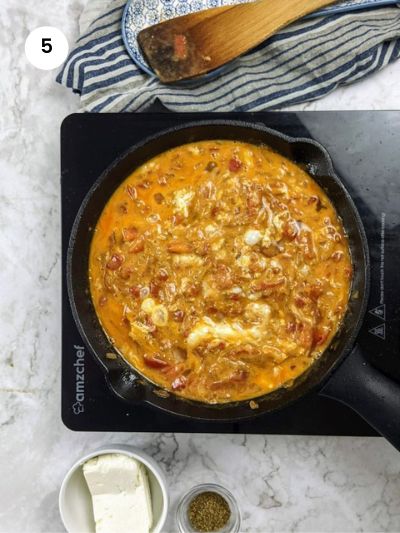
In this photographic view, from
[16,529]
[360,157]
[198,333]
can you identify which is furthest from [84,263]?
[16,529]

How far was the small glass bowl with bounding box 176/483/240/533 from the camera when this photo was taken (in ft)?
9.36

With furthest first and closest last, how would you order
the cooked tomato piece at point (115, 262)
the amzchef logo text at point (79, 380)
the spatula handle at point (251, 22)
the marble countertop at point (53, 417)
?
1. the marble countertop at point (53, 417)
2. the amzchef logo text at point (79, 380)
3. the spatula handle at point (251, 22)
4. the cooked tomato piece at point (115, 262)

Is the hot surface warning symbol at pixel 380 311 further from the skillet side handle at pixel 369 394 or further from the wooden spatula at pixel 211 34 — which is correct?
the wooden spatula at pixel 211 34

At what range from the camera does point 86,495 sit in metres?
2.89

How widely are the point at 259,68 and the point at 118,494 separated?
1934 millimetres

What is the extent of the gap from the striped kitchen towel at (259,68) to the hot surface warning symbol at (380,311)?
0.94 metres

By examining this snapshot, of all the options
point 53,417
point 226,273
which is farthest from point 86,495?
point 226,273

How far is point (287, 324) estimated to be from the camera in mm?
2406

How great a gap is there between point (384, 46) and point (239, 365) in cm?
150

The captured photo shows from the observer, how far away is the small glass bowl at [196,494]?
2.85 meters

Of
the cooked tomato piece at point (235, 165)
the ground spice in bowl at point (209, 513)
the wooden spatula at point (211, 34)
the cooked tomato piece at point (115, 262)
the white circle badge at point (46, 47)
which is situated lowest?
the ground spice in bowl at point (209, 513)

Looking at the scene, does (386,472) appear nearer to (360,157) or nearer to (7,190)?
(360,157)

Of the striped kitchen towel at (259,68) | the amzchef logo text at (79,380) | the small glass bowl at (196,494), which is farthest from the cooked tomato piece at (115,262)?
the small glass bowl at (196,494)

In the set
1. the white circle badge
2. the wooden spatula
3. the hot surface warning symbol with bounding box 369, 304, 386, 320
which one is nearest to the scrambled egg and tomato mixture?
the hot surface warning symbol with bounding box 369, 304, 386, 320
